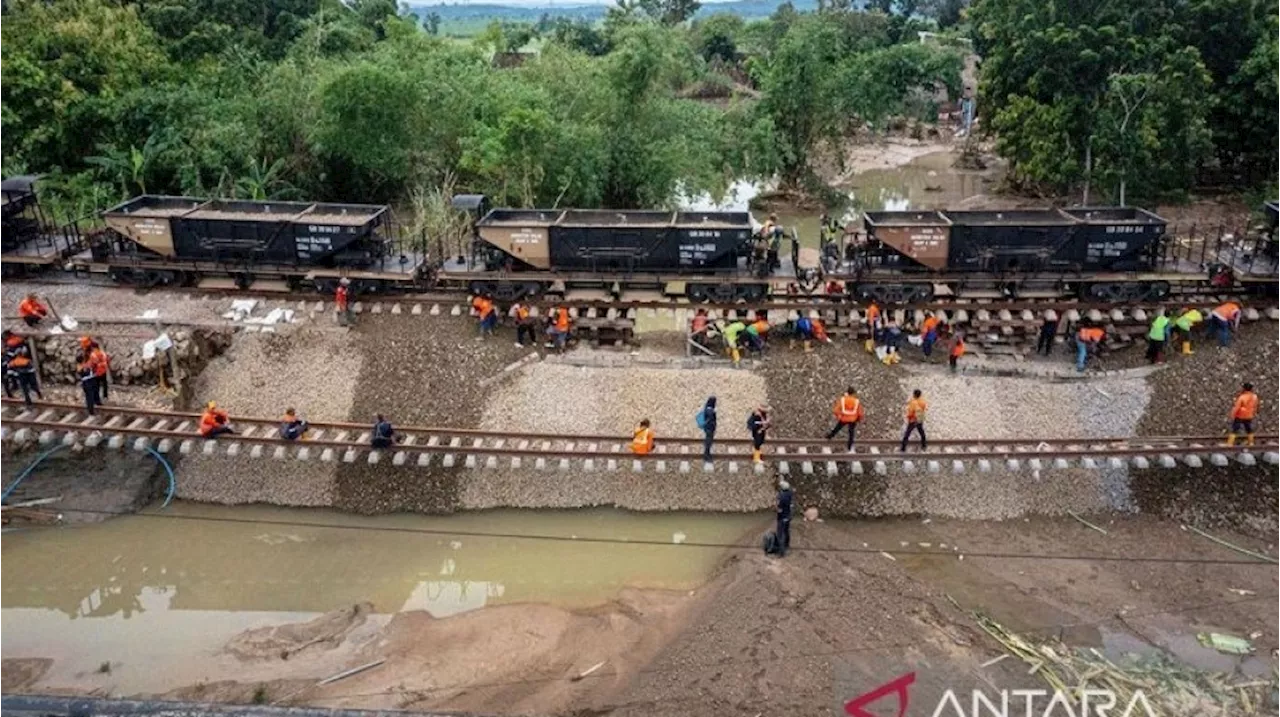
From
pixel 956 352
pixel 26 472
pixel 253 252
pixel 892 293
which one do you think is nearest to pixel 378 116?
pixel 253 252

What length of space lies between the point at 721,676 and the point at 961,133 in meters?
44.8

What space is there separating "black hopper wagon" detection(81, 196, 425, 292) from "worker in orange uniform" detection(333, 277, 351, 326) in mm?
501

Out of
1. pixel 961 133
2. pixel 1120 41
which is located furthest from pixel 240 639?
pixel 961 133

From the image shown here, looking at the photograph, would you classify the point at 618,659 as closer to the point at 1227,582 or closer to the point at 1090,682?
the point at 1090,682

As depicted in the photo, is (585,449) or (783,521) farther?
(585,449)

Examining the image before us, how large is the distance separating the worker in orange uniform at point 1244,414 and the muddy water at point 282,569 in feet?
28.9

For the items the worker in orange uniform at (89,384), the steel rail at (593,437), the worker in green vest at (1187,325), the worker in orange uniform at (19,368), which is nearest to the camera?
the steel rail at (593,437)

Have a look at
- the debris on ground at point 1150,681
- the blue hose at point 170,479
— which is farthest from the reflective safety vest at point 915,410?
the blue hose at point 170,479

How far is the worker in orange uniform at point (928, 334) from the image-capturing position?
64.7 ft

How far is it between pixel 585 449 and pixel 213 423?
22.3ft

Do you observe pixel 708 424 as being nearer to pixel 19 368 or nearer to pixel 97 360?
pixel 97 360

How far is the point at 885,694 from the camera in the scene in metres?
13.2

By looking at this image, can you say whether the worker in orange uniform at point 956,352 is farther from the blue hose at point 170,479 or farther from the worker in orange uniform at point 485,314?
the blue hose at point 170,479

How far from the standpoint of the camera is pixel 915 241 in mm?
20938
